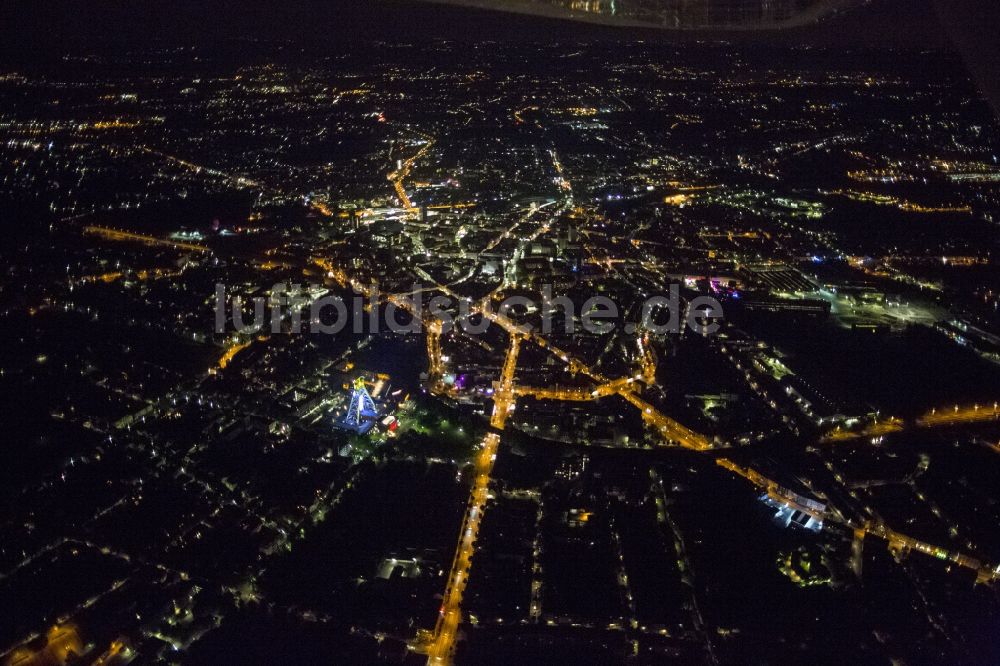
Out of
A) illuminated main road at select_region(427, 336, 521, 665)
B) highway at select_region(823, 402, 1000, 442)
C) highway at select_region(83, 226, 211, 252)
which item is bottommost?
illuminated main road at select_region(427, 336, 521, 665)

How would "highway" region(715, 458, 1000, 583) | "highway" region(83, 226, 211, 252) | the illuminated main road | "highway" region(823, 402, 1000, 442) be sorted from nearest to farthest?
1. the illuminated main road
2. "highway" region(715, 458, 1000, 583)
3. "highway" region(823, 402, 1000, 442)
4. "highway" region(83, 226, 211, 252)

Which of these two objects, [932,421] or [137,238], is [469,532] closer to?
[932,421]

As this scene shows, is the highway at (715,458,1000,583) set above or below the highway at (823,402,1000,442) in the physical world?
below

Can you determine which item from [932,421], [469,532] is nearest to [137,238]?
[469,532]

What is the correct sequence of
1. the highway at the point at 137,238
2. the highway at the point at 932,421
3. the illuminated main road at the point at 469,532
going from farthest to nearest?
the highway at the point at 137,238 → the highway at the point at 932,421 → the illuminated main road at the point at 469,532

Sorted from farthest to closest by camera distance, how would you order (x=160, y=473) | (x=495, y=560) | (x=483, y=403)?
(x=483, y=403), (x=160, y=473), (x=495, y=560)

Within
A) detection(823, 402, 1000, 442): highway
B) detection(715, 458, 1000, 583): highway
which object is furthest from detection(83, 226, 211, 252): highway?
detection(823, 402, 1000, 442): highway

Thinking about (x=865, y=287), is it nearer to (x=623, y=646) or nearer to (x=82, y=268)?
(x=623, y=646)

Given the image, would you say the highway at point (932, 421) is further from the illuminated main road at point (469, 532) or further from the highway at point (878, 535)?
the illuminated main road at point (469, 532)

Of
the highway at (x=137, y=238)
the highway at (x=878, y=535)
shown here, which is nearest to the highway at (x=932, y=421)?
the highway at (x=878, y=535)

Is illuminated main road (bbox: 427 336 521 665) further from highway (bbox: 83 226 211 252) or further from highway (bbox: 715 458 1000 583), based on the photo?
highway (bbox: 83 226 211 252)

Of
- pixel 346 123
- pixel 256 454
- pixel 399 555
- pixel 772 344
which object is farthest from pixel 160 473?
pixel 346 123
